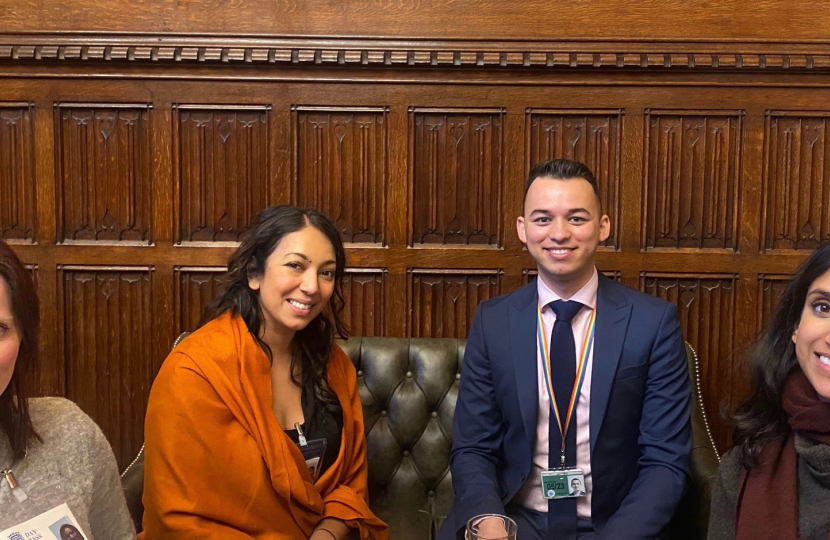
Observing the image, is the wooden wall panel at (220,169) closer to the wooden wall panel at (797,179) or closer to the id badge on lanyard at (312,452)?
the id badge on lanyard at (312,452)

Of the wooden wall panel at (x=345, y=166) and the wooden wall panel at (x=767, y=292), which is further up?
the wooden wall panel at (x=345, y=166)

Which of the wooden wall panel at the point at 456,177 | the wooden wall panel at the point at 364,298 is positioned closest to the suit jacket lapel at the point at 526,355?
the wooden wall panel at the point at 456,177

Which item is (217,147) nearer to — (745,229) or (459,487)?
(459,487)

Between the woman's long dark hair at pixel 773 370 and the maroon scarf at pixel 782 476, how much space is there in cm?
2

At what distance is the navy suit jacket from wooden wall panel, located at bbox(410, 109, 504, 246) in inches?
31.1

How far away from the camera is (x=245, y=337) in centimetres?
217

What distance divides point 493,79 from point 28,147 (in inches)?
74.6

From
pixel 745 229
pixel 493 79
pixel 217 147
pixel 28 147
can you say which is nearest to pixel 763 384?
pixel 745 229

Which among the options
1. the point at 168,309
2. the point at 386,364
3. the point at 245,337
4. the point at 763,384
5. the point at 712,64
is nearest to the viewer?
the point at 763,384

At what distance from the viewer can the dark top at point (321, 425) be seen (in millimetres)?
2295

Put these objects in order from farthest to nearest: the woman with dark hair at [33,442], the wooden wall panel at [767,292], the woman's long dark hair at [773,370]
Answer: the wooden wall panel at [767,292]
the woman's long dark hair at [773,370]
the woman with dark hair at [33,442]

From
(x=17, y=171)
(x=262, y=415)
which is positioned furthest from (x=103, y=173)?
(x=262, y=415)

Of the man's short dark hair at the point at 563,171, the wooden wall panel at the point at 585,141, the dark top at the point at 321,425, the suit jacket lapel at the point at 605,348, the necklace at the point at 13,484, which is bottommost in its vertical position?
the dark top at the point at 321,425

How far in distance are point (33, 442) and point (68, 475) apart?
4.1 inches
